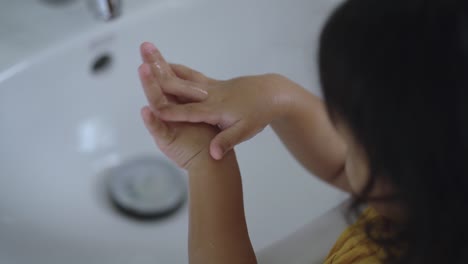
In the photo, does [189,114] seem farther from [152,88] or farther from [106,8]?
[106,8]

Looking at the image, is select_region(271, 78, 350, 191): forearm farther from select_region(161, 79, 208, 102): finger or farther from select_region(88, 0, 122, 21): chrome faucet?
select_region(88, 0, 122, 21): chrome faucet

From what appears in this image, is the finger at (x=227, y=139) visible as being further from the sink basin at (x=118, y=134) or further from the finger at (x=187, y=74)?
the sink basin at (x=118, y=134)

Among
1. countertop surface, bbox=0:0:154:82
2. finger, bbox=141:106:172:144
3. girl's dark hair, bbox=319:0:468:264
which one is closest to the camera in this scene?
girl's dark hair, bbox=319:0:468:264

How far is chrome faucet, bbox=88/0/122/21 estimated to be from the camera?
0.60 m

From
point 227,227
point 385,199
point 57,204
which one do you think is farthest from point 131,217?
point 385,199

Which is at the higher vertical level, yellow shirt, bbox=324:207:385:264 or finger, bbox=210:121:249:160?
finger, bbox=210:121:249:160

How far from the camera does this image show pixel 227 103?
1.72ft

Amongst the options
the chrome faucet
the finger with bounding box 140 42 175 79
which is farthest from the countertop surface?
the finger with bounding box 140 42 175 79

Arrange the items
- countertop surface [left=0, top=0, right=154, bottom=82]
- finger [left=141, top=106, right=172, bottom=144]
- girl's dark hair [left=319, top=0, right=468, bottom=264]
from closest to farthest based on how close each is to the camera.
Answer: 1. girl's dark hair [left=319, top=0, right=468, bottom=264]
2. finger [left=141, top=106, right=172, bottom=144]
3. countertop surface [left=0, top=0, right=154, bottom=82]

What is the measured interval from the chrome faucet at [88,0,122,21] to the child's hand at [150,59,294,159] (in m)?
0.12

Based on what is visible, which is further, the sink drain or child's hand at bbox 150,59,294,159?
the sink drain

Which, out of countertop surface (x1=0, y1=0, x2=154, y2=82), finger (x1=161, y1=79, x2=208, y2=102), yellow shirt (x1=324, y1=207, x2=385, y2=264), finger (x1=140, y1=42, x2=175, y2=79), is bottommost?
yellow shirt (x1=324, y1=207, x2=385, y2=264)

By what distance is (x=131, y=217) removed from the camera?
67cm

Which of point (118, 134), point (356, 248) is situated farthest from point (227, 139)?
point (118, 134)
